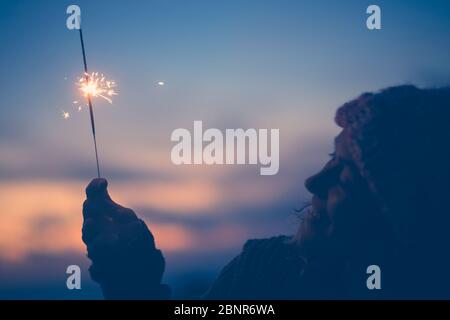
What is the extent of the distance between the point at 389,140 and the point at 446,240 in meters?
7.04

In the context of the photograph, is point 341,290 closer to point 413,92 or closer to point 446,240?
point 446,240

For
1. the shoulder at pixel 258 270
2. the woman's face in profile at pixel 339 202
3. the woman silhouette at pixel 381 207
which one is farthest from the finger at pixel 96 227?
the woman's face in profile at pixel 339 202

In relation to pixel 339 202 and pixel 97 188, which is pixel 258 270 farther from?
pixel 97 188

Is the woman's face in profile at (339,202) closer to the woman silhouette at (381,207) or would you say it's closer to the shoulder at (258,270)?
the woman silhouette at (381,207)

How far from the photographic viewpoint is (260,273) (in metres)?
38.5

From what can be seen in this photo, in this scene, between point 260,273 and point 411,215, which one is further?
point 260,273

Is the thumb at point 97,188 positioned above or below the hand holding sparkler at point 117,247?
above

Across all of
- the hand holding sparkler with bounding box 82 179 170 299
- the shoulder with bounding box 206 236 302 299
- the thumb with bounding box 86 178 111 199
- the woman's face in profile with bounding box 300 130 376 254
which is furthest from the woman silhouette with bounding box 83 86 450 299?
the thumb with bounding box 86 178 111 199

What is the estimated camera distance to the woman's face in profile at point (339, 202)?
3431 centimetres

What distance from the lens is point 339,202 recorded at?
114ft

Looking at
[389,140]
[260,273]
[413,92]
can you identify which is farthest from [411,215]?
[260,273]

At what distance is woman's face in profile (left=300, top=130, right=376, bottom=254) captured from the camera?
34312 mm
